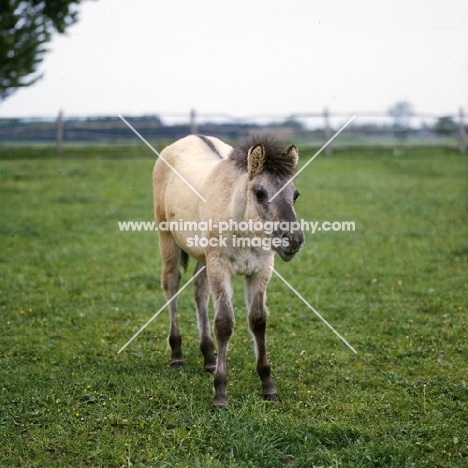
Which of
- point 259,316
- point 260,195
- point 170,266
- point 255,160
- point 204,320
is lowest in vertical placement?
point 204,320

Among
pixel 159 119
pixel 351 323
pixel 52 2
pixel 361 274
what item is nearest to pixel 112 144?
pixel 159 119

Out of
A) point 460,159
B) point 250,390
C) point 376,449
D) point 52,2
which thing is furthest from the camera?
point 460,159

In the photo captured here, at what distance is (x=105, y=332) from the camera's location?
6812mm

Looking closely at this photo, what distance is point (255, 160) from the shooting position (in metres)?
4.80

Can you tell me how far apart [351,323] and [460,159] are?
17.6m

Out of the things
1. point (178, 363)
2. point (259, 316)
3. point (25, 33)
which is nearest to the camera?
point (259, 316)

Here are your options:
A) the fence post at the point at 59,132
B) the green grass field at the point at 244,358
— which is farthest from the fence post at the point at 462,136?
the fence post at the point at 59,132

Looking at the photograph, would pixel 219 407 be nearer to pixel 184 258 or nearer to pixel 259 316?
pixel 259 316

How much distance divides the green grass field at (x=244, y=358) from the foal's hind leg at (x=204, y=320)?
17 cm

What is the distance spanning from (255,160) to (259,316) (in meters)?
1.44

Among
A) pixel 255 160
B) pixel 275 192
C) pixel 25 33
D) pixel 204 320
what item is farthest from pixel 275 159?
pixel 25 33

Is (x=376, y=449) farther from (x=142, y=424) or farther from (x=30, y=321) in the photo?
(x=30, y=321)

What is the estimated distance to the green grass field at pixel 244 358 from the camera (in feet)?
14.0

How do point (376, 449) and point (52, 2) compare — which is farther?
point (52, 2)
